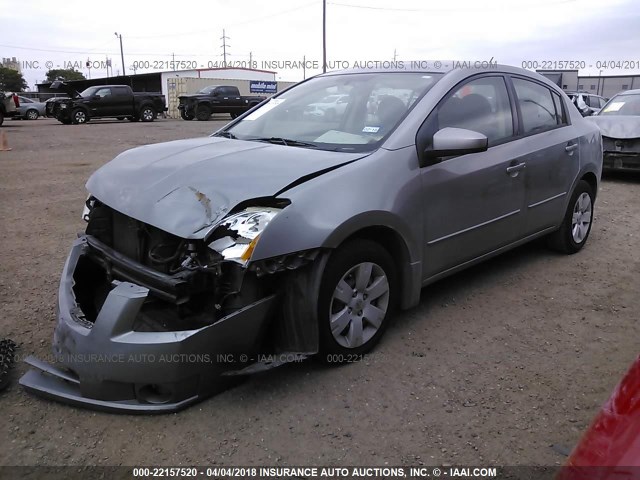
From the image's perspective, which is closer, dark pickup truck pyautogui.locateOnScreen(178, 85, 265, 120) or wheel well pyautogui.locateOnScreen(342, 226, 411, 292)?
wheel well pyautogui.locateOnScreen(342, 226, 411, 292)

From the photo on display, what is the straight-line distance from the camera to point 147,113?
84.9 ft

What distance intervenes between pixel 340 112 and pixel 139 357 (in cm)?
214

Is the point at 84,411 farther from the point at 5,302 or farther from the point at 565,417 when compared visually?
the point at 565,417

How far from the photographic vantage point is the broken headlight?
2.54 m

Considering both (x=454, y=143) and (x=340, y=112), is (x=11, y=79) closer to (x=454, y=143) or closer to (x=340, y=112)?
(x=340, y=112)

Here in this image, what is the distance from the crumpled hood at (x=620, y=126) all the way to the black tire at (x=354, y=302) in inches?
276

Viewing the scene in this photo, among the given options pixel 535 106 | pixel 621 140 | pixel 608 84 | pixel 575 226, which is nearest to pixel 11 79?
pixel 608 84

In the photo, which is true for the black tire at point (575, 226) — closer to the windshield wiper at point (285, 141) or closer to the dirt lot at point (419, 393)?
the dirt lot at point (419, 393)

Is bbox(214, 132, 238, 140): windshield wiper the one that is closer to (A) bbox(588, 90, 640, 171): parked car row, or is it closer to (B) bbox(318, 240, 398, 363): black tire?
(B) bbox(318, 240, 398, 363): black tire

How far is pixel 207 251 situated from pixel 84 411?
3.25 feet

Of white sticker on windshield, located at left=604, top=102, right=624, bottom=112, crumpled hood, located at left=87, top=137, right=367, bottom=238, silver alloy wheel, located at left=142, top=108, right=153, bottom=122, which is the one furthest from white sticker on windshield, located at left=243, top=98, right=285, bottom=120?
silver alloy wheel, located at left=142, top=108, right=153, bottom=122

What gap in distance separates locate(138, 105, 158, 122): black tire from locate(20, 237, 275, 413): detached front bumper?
2487 centimetres

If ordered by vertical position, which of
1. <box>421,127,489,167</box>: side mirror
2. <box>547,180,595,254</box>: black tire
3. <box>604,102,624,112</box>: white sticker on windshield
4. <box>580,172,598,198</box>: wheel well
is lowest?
<box>547,180,595,254</box>: black tire

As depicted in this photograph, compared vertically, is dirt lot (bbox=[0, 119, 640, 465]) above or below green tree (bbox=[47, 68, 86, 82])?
below
